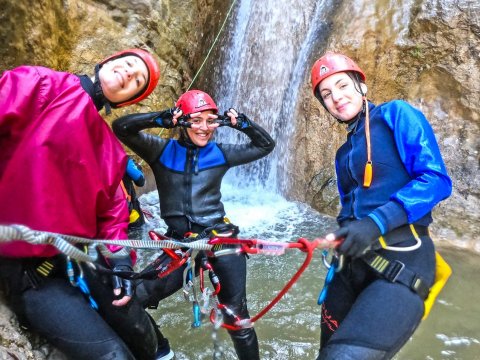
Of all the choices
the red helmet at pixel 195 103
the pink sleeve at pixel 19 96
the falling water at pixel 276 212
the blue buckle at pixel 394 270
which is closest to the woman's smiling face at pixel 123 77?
the pink sleeve at pixel 19 96

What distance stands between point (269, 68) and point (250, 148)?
16.9 feet

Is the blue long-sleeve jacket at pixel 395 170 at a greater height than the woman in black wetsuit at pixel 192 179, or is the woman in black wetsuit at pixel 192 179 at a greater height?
the blue long-sleeve jacket at pixel 395 170

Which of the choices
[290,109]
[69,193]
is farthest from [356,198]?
[290,109]

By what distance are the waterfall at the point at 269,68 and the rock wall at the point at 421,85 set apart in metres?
0.34

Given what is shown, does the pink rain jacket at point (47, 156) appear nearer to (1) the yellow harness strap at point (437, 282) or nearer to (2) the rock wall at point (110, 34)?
(1) the yellow harness strap at point (437, 282)

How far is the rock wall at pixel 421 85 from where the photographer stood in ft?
19.2

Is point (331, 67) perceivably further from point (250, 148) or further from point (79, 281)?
point (79, 281)

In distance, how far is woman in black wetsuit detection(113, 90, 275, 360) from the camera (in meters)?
2.84

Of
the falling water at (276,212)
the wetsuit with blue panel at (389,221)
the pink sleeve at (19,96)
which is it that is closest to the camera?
the pink sleeve at (19,96)

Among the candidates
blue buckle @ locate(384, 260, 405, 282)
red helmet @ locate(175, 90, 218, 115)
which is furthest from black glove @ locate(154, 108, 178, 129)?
blue buckle @ locate(384, 260, 405, 282)

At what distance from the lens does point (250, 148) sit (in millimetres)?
3166

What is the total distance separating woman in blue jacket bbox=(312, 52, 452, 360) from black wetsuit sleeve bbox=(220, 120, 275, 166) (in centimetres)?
86

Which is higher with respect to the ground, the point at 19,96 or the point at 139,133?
the point at 19,96

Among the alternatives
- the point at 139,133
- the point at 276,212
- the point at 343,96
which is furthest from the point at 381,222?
the point at 276,212
